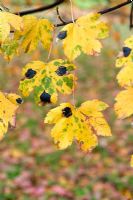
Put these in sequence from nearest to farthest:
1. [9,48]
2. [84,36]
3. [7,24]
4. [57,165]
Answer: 1. [7,24]
2. [84,36]
3. [9,48]
4. [57,165]

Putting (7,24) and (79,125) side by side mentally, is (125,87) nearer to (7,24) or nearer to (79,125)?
(79,125)

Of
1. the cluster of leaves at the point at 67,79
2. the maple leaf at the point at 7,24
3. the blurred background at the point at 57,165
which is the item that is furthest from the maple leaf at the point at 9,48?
the blurred background at the point at 57,165

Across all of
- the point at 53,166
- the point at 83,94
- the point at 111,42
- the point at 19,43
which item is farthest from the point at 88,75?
the point at 19,43

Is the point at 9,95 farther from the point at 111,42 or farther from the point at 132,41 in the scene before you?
the point at 111,42

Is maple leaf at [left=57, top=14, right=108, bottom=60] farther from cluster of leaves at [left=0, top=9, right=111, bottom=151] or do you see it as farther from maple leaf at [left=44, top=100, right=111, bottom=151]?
maple leaf at [left=44, top=100, right=111, bottom=151]

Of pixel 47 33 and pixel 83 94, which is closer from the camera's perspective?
pixel 47 33

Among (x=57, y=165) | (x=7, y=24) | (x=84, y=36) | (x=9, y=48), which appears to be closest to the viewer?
(x=7, y=24)

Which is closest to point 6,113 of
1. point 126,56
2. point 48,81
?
point 48,81
